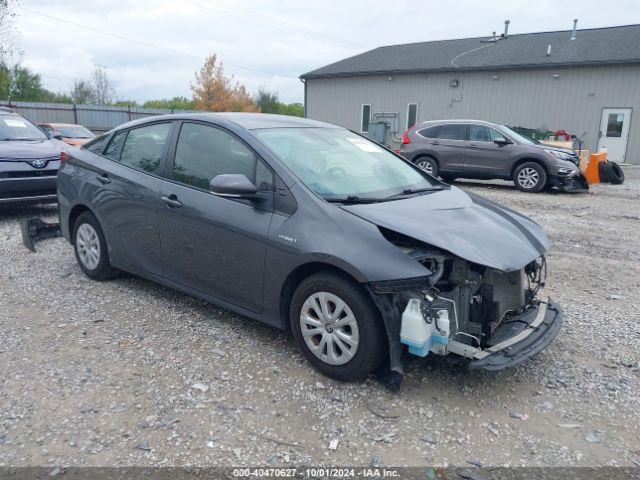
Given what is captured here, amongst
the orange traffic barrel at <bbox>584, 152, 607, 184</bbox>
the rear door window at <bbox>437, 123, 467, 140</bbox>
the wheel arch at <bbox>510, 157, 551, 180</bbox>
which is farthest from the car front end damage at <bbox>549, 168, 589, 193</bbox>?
the rear door window at <bbox>437, 123, 467, 140</bbox>

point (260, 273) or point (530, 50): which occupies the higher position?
point (530, 50)

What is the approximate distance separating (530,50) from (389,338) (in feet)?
79.1

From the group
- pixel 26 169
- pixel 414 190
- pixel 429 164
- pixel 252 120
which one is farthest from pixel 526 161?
pixel 26 169

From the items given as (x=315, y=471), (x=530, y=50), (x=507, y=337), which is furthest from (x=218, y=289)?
(x=530, y=50)

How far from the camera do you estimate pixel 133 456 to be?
257 cm

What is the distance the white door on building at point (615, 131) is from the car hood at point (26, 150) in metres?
19.9

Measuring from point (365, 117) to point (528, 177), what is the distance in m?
16.6

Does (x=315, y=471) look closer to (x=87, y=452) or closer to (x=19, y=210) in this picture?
(x=87, y=452)

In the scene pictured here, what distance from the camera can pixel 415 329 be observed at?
112 inches

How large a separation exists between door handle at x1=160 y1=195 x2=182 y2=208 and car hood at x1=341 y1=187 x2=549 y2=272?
1399mm

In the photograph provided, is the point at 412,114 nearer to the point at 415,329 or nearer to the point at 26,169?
the point at 26,169

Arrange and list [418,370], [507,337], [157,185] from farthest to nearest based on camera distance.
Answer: [157,185] → [418,370] → [507,337]

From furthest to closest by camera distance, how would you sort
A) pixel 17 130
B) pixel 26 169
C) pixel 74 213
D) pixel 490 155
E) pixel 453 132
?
pixel 453 132, pixel 490 155, pixel 17 130, pixel 26 169, pixel 74 213

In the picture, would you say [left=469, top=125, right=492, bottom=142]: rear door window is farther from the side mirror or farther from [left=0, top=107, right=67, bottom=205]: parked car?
the side mirror
